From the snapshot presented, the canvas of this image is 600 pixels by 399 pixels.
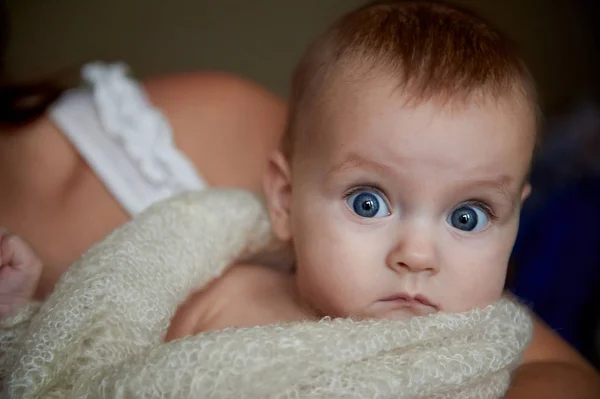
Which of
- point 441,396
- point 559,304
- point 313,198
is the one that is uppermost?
point 313,198

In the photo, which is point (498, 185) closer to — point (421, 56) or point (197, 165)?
point (421, 56)

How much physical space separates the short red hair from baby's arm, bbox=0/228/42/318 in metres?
0.28

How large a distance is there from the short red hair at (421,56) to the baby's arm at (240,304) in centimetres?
15

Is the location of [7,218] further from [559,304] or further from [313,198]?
[559,304]

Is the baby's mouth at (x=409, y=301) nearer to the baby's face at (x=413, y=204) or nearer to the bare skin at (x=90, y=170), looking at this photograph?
the baby's face at (x=413, y=204)

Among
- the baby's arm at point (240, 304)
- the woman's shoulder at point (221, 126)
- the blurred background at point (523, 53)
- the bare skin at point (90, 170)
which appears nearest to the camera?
the baby's arm at point (240, 304)

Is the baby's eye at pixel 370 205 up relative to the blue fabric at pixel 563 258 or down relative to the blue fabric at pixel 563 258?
up

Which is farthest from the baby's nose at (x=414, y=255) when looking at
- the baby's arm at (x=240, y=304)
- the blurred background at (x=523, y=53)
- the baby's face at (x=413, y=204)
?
the blurred background at (x=523, y=53)

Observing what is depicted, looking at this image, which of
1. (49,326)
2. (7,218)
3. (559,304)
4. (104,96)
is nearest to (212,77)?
(104,96)

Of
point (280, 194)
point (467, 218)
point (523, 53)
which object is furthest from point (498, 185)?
point (523, 53)

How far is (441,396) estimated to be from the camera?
0.50m

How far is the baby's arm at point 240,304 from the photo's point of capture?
0.60 m

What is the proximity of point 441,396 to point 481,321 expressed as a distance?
0.25 ft

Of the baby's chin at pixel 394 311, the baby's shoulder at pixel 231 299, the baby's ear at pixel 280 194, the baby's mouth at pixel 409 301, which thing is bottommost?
the baby's shoulder at pixel 231 299
